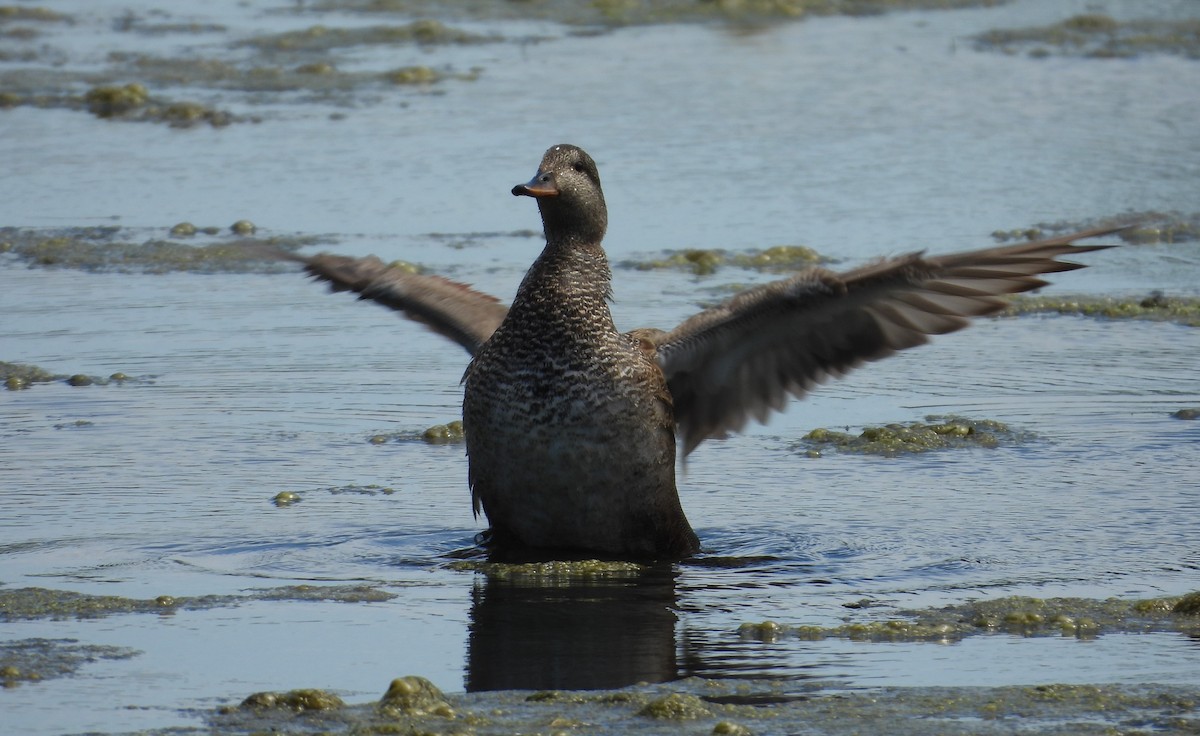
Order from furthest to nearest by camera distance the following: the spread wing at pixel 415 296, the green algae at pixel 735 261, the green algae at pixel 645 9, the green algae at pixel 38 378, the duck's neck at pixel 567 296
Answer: the green algae at pixel 645 9, the green algae at pixel 735 261, the green algae at pixel 38 378, the spread wing at pixel 415 296, the duck's neck at pixel 567 296

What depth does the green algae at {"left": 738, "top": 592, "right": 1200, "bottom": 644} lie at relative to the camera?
20.5 ft

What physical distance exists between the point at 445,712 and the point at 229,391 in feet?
14.4

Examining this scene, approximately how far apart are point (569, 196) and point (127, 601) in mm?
2256

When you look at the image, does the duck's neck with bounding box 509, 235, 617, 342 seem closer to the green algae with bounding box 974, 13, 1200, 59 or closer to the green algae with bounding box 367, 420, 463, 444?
the green algae with bounding box 367, 420, 463, 444

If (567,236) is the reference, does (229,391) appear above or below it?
below

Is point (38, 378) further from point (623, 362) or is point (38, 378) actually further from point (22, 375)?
point (623, 362)

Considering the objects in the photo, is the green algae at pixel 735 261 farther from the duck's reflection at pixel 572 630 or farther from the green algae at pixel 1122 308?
the duck's reflection at pixel 572 630

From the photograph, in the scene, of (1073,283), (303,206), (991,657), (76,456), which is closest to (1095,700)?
(991,657)

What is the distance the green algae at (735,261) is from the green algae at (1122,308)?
1201mm

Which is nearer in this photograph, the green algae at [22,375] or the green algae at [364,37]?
Answer: the green algae at [22,375]

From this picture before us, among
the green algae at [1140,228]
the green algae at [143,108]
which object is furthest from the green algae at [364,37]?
the green algae at [1140,228]

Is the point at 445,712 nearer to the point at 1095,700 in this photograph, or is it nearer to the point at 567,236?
the point at 1095,700

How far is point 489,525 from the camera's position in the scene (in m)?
7.69

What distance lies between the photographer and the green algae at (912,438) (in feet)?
28.5
